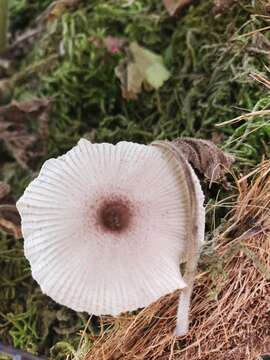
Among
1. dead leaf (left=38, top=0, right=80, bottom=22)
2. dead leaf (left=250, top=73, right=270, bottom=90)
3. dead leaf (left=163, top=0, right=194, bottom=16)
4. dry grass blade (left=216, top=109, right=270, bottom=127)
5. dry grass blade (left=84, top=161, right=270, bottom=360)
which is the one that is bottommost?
dry grass blade (left=84, top=161, right=270, bottom=360)

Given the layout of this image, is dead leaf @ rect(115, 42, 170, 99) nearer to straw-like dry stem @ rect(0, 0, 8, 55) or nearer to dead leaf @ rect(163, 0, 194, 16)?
dead leaf @ rect(163, 0, 194, 16)

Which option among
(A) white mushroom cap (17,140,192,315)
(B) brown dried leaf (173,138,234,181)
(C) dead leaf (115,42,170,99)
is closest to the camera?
(A) white mushroom cap (17,140,192,315)

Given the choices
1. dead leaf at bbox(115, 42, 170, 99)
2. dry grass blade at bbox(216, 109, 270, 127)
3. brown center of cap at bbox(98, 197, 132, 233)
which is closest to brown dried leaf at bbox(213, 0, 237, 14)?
dead leaf at bbox(115, 42, 170, 99)

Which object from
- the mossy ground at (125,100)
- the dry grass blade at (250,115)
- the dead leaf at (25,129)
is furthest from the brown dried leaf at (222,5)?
the dead leaf at (25,129)

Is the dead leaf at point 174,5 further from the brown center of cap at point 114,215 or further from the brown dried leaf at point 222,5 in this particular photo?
the brown center of cap at point 114,215

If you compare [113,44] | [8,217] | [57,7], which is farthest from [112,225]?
[57,7]
